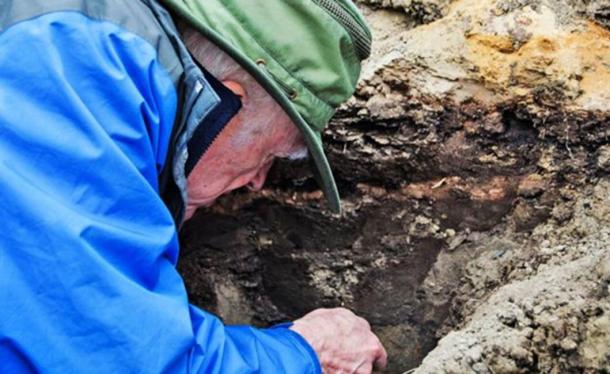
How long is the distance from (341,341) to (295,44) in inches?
27.1

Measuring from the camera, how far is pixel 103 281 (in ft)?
3.79

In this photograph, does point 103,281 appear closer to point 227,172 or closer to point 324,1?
point 227,172

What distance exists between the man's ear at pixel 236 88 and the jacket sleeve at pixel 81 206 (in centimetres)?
17

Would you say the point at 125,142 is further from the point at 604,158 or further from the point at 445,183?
the point at 604,158

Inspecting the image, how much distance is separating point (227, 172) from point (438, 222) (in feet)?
2.14

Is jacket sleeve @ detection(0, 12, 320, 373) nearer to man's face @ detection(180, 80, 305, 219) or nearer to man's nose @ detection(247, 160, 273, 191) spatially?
man's face @ detection(180, 80, 305, 219)

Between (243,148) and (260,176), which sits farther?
(260,176)

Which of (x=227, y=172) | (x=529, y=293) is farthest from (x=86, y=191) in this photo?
(x=529, y=293)

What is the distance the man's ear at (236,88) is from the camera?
4.66ft

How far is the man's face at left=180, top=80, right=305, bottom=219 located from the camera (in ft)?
4.88

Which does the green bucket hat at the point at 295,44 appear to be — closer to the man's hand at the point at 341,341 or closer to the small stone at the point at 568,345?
the man's hand at the point at 341,341

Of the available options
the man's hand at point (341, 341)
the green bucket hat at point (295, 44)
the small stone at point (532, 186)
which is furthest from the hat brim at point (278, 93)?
the small stone at point (532, 186)

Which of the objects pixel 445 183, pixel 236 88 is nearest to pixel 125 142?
pixel 236 88

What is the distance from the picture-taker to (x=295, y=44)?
1404 millimetres
